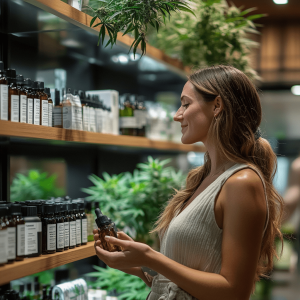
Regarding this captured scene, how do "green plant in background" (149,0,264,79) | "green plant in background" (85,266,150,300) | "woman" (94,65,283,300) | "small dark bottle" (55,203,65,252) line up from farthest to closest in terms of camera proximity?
"green plant in background" (149,0,264,79) → "green plant in background" (85,266,150,300) → "small dark bottle" (55,203,65,252) → "woman" (94,65,283,300)

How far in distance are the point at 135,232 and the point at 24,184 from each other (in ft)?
2.54

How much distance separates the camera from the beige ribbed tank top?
3.77ft

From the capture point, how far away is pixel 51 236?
1354mm

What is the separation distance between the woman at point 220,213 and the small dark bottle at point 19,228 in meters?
0.23

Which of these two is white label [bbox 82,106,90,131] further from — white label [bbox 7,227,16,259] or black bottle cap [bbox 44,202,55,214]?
white label [bbox 7,227,16,259]

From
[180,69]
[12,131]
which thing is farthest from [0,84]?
[180,69]

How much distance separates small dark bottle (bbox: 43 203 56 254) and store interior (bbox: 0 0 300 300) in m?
0.02

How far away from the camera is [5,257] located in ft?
3.70

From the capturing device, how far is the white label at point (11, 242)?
1.14 metres

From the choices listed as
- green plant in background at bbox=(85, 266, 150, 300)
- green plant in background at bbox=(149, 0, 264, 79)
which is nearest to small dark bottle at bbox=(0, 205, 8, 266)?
green plant in background at bbox=(85, 266, 150, 300)

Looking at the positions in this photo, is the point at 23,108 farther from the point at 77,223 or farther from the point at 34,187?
the point at 34,187

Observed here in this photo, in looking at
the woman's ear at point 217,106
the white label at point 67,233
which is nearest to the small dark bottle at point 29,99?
the white label at point 67,233

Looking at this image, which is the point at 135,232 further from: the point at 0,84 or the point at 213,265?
the point at 0,84

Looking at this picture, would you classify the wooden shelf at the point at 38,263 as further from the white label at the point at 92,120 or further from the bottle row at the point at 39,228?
the white label at the point at 92,120
